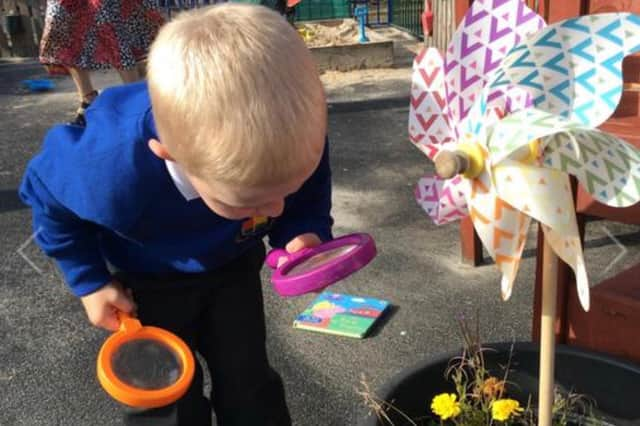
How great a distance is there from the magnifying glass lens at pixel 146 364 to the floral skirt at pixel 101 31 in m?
2.97

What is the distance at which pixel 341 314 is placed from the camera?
261 cm

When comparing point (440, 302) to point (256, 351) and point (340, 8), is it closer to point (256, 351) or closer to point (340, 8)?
point (256, 351)

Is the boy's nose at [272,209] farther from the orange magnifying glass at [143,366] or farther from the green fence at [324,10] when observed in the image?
the green fence at [324,10]

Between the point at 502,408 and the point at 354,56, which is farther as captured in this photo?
the point at 354,56

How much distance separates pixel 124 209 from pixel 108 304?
25cm

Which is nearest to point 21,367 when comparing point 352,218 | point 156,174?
point 156,174

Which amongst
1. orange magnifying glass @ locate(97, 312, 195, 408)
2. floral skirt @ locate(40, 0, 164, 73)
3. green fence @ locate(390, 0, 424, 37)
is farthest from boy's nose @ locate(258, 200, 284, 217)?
green fence @ locate(390, 0, 424, 37)

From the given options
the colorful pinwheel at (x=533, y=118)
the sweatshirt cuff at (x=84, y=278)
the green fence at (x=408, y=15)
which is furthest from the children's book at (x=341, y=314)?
the green fence at (x=408, y=15)

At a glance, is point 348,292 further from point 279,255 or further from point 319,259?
point 319,259

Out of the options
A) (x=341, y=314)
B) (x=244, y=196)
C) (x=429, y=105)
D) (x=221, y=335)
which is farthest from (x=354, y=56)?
(x=244, y=196)

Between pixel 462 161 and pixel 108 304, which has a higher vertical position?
pixel 462 161

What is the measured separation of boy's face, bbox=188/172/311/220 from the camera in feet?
3.62

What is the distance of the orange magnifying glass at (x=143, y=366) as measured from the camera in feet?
4.30

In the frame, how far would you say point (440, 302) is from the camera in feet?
8.83
